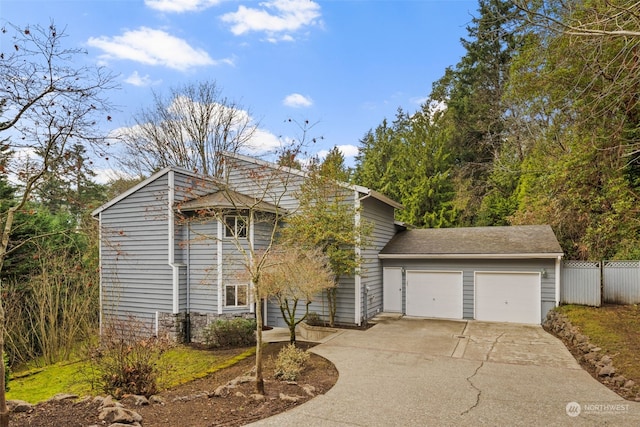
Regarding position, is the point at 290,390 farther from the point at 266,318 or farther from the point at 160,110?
the point at 160,110

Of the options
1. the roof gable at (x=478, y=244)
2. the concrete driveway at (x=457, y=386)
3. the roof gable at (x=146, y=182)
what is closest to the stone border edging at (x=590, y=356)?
the concrete driveway at (x=457, y=386)

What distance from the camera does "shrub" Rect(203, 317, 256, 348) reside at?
10508 mm

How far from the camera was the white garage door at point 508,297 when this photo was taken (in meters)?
12.1

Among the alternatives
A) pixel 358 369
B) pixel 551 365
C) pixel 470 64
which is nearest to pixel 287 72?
pixel 358 369

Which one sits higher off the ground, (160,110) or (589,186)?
(160,110)

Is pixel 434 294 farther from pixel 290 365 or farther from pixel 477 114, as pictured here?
pixel 477 114

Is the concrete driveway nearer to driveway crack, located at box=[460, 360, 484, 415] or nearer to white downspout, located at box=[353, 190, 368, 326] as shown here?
driveway crack, located at box=[460, 360, 484, 415]

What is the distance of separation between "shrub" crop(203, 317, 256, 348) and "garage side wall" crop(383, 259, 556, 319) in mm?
6022

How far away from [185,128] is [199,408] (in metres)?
18.4

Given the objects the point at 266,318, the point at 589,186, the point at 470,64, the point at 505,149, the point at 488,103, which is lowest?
the point at 266,318

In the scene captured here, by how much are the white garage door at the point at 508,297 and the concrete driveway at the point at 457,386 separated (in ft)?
6.30

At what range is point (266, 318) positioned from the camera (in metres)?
13.1

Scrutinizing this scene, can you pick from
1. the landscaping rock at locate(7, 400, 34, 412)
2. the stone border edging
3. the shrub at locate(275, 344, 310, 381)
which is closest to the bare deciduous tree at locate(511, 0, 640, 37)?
the stone border edging

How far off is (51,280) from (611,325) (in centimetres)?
1628
